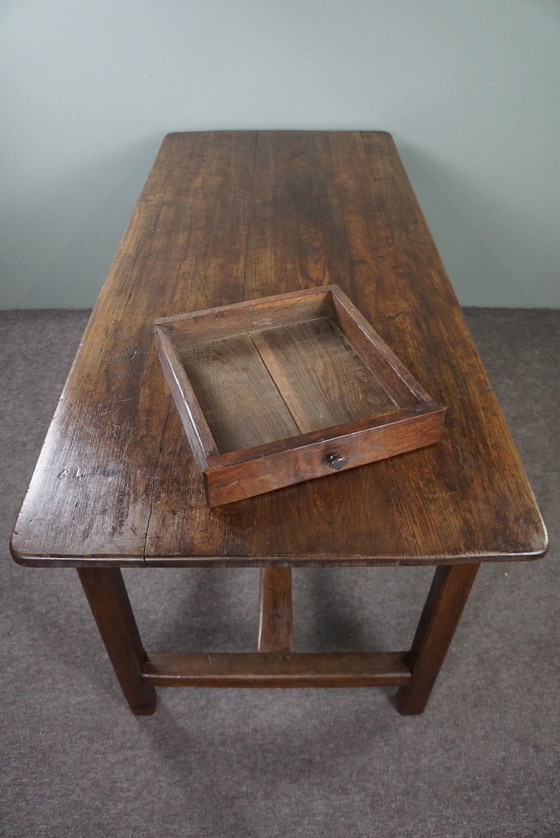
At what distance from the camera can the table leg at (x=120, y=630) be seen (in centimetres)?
95

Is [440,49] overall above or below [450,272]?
above

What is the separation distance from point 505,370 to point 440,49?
3.20ft

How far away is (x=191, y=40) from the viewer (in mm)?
1700

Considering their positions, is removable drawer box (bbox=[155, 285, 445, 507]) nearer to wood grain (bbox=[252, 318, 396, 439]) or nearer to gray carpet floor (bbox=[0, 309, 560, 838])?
wood grain (bbox=[252, 318, 396, 439])

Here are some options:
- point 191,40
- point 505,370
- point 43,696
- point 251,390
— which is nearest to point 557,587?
point 505,370

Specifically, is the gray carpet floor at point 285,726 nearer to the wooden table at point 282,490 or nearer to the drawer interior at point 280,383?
the wooden table at point 282,490

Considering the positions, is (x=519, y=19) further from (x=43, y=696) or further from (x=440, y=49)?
(x=43, y=696)

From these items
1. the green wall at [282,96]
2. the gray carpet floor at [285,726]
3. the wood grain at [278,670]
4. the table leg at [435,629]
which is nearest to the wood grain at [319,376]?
the table leg at [435,629]

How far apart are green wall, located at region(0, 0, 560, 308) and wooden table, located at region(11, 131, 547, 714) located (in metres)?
0.21

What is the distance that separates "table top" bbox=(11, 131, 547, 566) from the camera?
0.77 metres

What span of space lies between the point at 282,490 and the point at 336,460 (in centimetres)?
8

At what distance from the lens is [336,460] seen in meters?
0.81

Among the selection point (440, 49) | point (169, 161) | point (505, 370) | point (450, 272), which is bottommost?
point (505, 370)

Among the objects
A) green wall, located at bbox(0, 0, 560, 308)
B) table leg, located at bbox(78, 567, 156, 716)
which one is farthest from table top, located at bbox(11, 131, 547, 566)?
green wall, located at bbox(0, 0, 560, 308)
